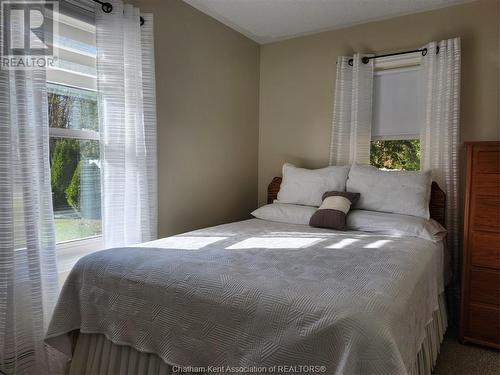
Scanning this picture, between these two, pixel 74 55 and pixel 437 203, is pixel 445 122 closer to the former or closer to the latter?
pixel 437 203

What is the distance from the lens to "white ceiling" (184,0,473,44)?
2719 mm

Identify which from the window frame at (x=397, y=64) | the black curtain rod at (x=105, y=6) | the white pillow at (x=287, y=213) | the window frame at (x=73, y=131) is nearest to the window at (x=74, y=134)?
the window frame at (x=73, y=131)

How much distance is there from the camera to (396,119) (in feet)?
9.84

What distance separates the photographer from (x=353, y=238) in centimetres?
207

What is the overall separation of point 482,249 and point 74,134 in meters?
2.76

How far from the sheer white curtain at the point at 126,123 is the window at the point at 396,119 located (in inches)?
80.0

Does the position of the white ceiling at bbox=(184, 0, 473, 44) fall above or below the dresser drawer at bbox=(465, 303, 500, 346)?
above

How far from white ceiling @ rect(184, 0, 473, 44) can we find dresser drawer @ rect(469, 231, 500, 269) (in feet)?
6.21

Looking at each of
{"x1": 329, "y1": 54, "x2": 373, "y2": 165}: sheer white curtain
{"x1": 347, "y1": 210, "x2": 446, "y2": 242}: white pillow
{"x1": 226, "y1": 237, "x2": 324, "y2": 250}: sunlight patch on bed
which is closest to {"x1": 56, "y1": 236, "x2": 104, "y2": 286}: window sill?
{"x1": 226, "y1": 237, "x2": 324, "y2": 250}: sunlight patch on bed

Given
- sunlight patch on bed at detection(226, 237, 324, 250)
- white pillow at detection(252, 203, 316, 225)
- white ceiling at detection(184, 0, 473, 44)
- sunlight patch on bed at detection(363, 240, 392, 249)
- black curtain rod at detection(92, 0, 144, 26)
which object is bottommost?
sunlight patch on bed at detection(226, 237, 324, 250)

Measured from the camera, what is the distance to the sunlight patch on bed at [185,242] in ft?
5.97

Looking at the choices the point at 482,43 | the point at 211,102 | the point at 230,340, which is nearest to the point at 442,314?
the point at 230,340

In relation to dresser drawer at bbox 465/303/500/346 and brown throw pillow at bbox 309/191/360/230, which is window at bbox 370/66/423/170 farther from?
dresser drawer at bbox 465/303/500/346

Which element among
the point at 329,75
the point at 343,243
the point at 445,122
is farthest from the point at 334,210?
the point at 329,75
